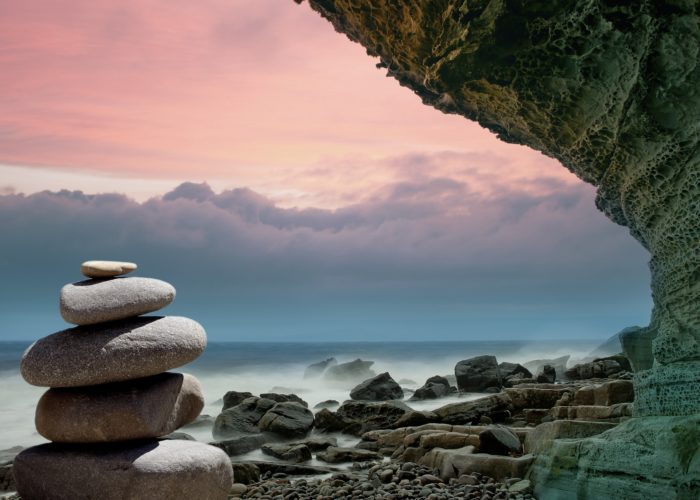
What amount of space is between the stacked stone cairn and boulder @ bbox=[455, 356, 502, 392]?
11.2m

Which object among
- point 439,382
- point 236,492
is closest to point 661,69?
point 236,492

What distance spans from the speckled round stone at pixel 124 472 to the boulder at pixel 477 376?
11.3 m

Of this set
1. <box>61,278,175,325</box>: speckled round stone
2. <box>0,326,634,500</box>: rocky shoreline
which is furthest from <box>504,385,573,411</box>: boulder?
<box>61,278,175,325</box>: speckled round stone

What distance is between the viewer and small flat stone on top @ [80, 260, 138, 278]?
6305mm

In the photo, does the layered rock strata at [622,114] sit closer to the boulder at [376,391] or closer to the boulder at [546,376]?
the boulder at [546,376]

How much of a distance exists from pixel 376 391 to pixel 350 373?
1298 cm

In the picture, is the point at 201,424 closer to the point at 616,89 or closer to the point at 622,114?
the point at 622,114

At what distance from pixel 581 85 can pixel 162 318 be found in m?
4.57

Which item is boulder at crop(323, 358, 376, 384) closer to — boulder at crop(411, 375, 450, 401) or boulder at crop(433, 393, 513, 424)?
boulder at crop(411, 375, 450, 401)

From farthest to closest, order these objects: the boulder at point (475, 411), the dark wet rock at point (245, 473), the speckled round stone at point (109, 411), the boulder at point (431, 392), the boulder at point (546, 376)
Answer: the boulder at point (431, 392), the boulder at point (546, 376), the boulder at point (475, 411), the dark wet rock at point (245, 473), the speckled round stone at point (109, 411)

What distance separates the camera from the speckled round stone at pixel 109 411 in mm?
5977

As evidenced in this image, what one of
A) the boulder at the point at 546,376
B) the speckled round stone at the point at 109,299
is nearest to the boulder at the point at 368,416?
the boulder at the point at 546,376

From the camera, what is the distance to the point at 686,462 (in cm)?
570

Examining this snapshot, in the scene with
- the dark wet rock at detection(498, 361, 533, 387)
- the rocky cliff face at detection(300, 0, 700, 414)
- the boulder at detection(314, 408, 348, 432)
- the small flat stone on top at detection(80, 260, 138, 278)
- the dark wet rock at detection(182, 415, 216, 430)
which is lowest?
the dark wet rock at detection(182, 415, 216, 430)
